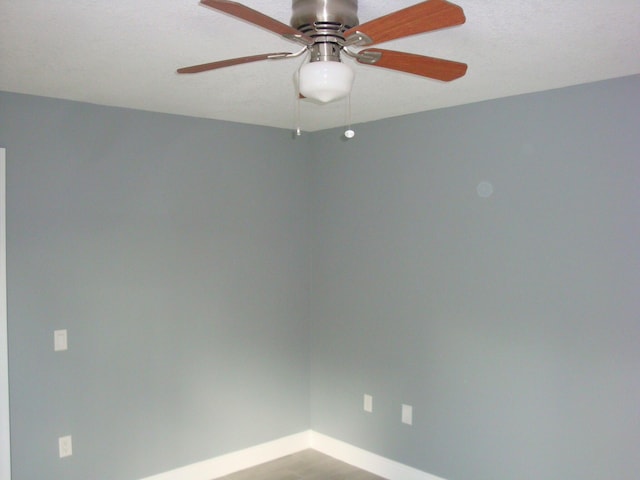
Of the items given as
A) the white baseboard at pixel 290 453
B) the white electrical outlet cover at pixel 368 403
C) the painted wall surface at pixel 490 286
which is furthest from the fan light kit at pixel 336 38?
the white baseboard at pixel 290 453

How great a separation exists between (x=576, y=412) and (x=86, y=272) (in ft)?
9.38

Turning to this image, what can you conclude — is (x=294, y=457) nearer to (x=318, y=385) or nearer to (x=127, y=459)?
(x=318, y=385)

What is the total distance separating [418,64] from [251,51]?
2.69ft

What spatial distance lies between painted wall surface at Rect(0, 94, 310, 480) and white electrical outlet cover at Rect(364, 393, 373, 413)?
0.59 metres

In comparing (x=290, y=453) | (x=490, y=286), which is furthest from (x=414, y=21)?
(x=290, y=453)

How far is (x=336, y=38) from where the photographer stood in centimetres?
166

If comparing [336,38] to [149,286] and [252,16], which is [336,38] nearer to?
[252,16]

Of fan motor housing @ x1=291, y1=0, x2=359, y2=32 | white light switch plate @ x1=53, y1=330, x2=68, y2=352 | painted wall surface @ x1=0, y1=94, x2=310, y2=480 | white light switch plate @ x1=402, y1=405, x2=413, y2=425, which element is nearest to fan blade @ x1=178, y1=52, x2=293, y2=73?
fan motor housing @ x1=291, y1=0, x2=359, y2=32

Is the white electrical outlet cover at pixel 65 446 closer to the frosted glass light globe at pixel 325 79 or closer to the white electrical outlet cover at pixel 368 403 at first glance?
the white electrical outlet cover at pixel 368 403

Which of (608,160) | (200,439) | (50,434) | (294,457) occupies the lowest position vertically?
(294,457)

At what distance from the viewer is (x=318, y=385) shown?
4.29 metres

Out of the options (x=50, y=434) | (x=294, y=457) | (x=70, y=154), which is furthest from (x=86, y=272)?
(x=294, y=457)

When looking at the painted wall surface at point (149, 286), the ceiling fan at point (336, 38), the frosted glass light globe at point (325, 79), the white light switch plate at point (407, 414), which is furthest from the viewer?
the white light switch plate at point (407, 414)

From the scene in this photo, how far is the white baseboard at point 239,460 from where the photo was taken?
3.63 meters
